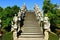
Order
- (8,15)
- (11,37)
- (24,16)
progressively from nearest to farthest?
1. (11,37)
2. (24,16)
3. (8,15)

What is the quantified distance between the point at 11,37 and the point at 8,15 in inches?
618

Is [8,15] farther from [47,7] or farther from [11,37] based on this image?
[11,37]

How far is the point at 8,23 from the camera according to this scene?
3659 cm

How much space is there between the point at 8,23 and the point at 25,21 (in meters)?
7.19

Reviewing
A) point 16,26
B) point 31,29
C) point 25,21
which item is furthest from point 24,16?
point 16,26

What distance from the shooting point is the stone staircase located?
978 inches

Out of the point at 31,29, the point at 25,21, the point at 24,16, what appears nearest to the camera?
the point at 31,29

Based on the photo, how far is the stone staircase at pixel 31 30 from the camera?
2484 cm

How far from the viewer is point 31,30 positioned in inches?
1058

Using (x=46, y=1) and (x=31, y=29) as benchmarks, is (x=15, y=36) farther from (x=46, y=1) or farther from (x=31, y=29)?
(x=46, y=1)

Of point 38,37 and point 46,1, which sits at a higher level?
point 46,1

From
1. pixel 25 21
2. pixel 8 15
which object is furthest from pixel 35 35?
pixel 8 15

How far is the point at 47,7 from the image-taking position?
37.7 meters

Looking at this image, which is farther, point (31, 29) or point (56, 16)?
point (56, 16)
